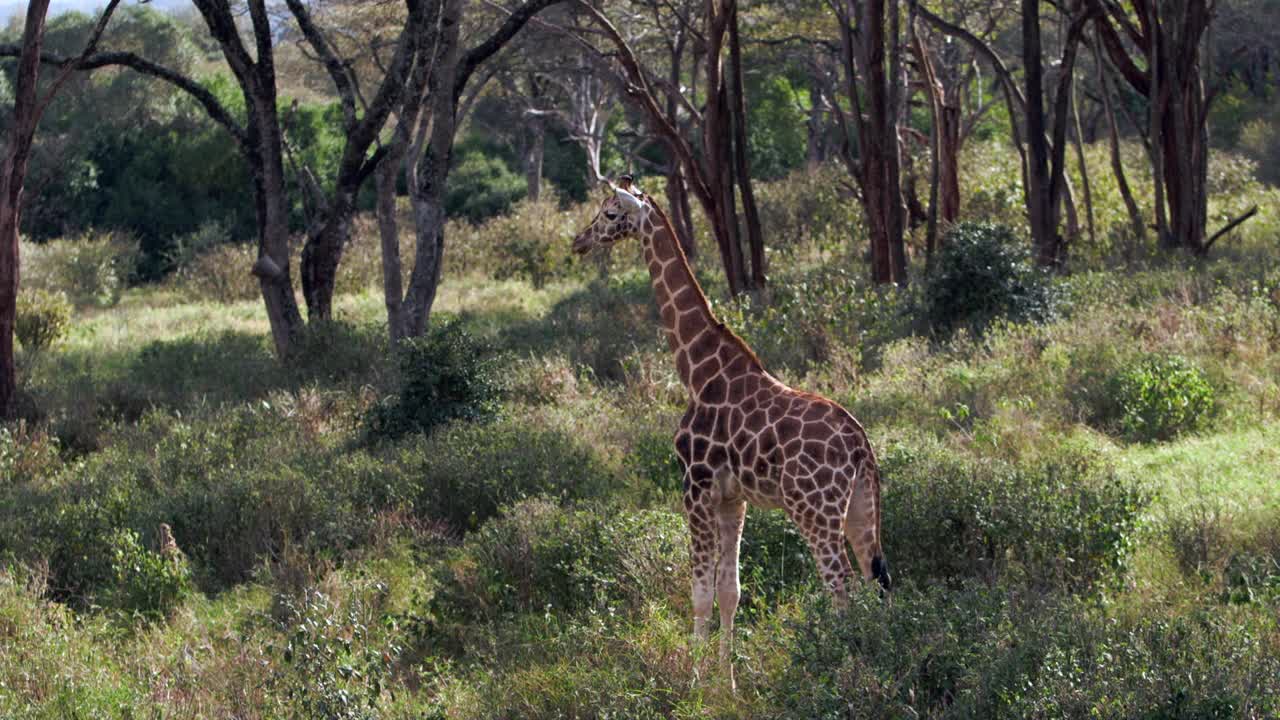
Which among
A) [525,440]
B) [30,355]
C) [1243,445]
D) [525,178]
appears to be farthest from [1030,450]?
[525,178]

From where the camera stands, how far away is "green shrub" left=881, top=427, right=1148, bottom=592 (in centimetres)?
653

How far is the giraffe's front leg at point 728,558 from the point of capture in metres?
5.68

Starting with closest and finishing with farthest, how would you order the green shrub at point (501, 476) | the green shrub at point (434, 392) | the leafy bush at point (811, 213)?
the green shrub at point (501, 476) → the green shrub at point (434, 392) → the leafy bush at point (811, 213)

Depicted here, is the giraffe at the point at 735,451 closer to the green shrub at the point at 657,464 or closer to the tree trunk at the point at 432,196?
the green shrub at the point at 657,464

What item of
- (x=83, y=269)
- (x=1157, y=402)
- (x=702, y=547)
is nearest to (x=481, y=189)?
(x=83, y=269)

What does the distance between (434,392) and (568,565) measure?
4068mm

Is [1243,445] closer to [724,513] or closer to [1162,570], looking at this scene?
[1162,570]

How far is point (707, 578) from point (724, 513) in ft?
1.01

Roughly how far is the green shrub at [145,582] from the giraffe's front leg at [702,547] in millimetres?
3431

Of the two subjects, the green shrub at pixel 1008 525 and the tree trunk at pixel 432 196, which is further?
the tree trunk at pixel 432 196

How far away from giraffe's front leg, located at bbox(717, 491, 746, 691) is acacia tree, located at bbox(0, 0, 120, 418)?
8.77 m

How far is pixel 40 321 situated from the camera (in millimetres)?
17219

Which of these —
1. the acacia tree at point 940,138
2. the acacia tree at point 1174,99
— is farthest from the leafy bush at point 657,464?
the acacia tree at point 1174,99

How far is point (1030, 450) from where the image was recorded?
8508 mm
